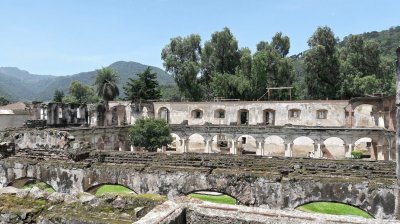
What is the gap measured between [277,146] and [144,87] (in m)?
19.7

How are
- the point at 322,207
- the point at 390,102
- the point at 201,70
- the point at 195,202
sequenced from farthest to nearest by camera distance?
1. the point at 201,70
2. the point at 390,102
3. the point at 322,207
4. the point at 195,202

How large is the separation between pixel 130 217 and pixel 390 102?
2522 cm

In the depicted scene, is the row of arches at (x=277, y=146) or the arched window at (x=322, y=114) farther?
the arched window at (x=322, y=114)

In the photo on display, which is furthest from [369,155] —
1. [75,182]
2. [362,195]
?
[75,182]

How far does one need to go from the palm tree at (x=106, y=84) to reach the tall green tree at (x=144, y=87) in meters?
4.40

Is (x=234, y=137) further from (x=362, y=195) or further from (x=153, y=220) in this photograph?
(x=153, y=220)

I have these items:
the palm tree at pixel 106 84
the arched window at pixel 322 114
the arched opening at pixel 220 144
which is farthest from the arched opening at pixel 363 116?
the palm tree at pixel 106 84

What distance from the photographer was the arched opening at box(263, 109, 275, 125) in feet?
115

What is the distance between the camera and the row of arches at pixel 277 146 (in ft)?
97.9

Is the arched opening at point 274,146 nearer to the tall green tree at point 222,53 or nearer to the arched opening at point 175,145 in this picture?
the arched opening at point 175,145

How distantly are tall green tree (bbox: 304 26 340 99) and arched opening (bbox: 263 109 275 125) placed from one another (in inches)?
266

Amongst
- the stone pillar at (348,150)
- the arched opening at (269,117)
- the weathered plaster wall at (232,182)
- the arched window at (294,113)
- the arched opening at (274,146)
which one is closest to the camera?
the weathered plaster wall at (232,182)

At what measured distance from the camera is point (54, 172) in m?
14.1

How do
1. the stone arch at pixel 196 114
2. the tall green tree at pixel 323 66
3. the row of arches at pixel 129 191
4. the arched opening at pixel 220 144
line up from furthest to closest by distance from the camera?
the tall green tree at pixel 323 66 < the stone arch at pixel 196 114 < the arched opening at pixel 220 144 < the row of arches at pixel 129 191
